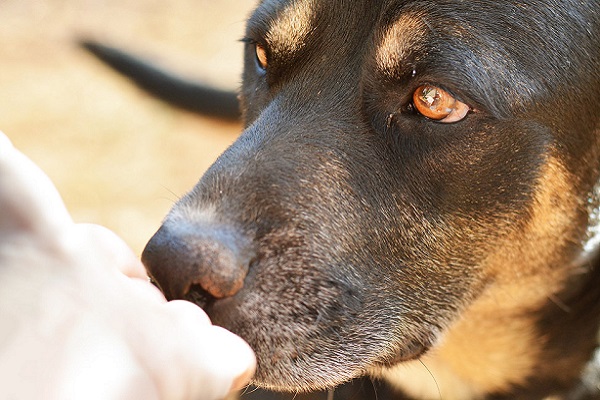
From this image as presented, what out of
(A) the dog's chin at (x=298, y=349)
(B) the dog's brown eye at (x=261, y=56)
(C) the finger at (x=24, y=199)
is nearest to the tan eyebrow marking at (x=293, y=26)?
(B) the dog's brown eye at (x=261, y=56)

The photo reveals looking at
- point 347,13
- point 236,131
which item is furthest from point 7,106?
point 347,13

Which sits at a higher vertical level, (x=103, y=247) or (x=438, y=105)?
(x=438, y=105)

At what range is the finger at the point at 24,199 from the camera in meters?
1.02

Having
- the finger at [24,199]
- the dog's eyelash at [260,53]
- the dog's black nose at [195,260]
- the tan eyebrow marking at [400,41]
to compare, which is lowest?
the dog's black nose at [195,260]

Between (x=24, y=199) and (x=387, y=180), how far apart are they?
1309 mm

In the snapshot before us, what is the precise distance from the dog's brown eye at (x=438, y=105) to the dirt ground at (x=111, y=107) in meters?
2.21

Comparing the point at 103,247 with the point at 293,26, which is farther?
the point at 293,26

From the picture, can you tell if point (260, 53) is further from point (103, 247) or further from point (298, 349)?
point (103, 247)

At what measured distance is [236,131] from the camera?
436cm

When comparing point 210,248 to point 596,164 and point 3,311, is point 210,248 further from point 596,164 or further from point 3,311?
point 596,164

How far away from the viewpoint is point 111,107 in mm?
6086

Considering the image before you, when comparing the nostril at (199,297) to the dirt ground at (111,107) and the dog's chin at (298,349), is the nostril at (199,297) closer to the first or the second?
the dog's chin at (298,349)

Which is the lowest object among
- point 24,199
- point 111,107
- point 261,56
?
point 111,107

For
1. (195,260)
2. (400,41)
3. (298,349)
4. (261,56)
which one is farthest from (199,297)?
(261,56)
